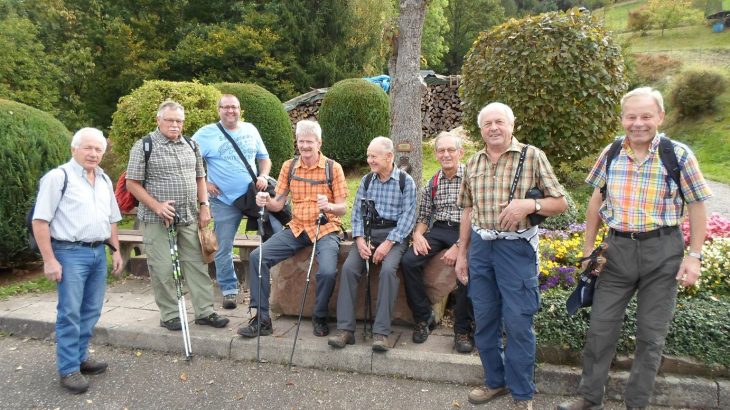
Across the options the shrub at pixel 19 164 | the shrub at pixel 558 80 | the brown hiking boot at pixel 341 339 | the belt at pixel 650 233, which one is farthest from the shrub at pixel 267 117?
the belt at pixel 650 233

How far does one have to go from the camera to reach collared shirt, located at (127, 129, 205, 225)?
4.29 m

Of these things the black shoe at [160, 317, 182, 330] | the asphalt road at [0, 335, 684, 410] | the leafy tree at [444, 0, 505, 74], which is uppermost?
the leafy tree at [444, 0, 505, 74]

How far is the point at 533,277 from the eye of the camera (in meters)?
3.21

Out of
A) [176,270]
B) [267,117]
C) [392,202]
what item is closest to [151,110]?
[267,117]

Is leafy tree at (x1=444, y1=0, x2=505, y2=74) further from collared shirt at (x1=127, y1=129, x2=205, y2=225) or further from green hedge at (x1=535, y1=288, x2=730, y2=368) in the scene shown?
green hedge at (x1=535, y1=288, x2=730, y2=368)

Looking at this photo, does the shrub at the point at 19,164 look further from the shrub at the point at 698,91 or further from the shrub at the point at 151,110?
the shrub at the point at 698,91

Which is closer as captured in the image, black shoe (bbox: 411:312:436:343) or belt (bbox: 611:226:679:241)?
belt (bbox: 611:226:679:241)

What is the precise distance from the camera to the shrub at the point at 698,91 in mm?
15594

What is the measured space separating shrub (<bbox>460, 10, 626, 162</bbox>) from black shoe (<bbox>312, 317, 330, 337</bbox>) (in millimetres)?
4403

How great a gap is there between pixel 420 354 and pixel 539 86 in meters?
4.72

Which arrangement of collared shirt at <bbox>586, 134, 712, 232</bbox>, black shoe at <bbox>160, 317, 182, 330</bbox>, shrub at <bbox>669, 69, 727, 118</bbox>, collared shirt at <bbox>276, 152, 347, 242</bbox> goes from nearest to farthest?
collared shirt at <bbox>586, 134, 712, 232</bbox> → collared shirt at <bbox>276, 152, 347, 242</bbox> → black shoe at <bbox>160, 317, 182, 330</bbox> → shrub at <bbox>669, 69, 727, 118</bbox>

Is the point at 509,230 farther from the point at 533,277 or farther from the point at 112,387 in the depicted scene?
the point at 112,387

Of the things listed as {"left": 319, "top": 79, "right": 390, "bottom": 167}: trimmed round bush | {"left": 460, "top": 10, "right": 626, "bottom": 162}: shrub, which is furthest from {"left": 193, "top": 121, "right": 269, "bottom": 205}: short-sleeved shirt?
{"left": 319, "top": 79, "right": 390, "bottom": 167}: trimmed round bush

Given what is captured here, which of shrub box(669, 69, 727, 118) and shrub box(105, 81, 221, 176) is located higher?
shrub box(669, 69, 727, 118)
